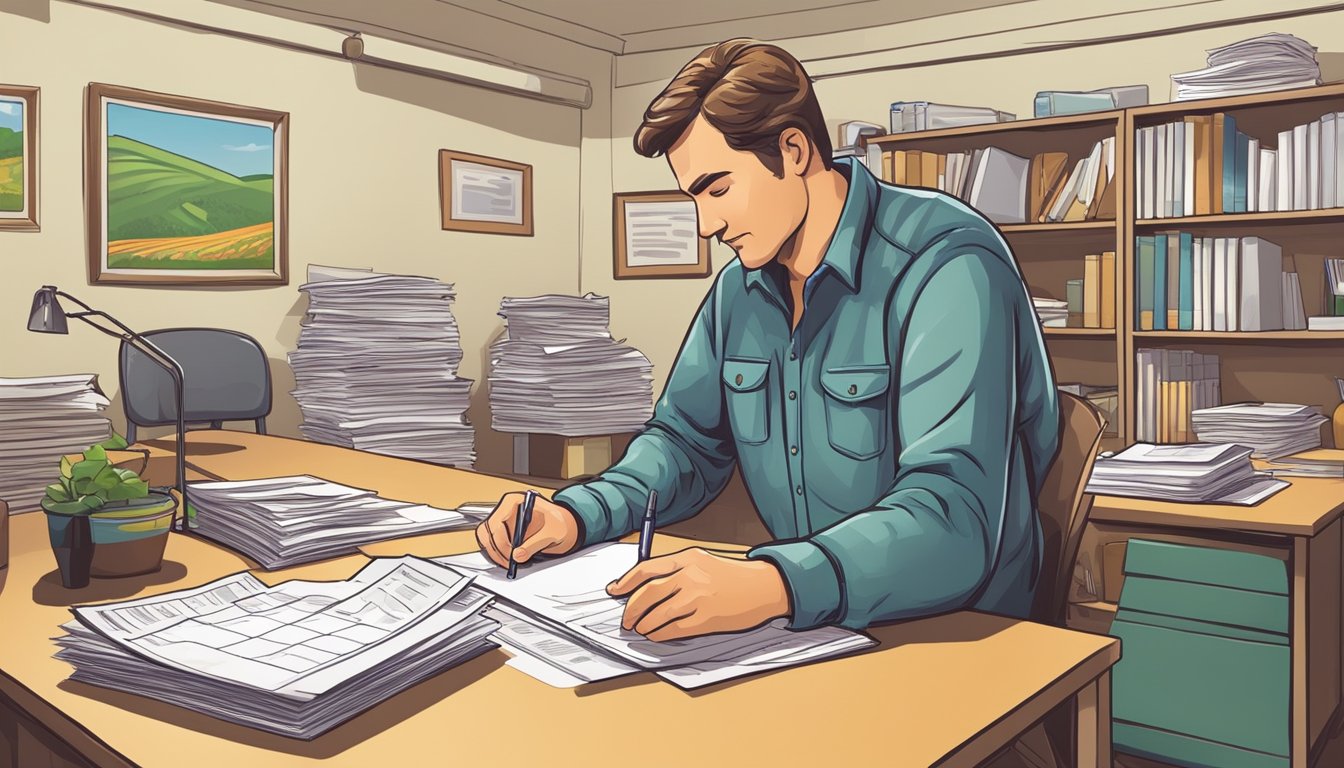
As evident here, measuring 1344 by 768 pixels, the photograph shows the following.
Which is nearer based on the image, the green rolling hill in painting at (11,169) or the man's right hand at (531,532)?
the man's right hand at (531,532)

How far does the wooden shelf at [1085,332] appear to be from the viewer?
313cm

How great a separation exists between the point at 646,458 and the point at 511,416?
2.67 metres

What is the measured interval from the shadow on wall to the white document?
8.53ft

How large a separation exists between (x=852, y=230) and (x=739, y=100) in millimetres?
258

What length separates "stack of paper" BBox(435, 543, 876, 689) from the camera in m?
0.87

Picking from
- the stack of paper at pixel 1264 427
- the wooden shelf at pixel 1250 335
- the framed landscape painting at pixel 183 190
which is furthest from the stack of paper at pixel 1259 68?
the framed landscape painting at pixel 183 190

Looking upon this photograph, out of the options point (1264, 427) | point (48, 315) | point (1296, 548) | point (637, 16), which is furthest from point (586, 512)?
point (637, 16)

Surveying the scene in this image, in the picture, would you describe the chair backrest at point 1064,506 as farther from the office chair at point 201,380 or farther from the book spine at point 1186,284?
the office chair at point 201,380

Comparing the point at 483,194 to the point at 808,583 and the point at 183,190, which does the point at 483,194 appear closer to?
the point at 183,190

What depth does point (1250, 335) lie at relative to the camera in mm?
2891

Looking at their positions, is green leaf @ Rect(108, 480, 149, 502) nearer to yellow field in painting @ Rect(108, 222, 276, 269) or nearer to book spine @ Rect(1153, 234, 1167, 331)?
yellow field in painting @ Rect(108, 222, 276, 269)

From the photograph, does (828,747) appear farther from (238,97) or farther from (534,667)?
(238,97)

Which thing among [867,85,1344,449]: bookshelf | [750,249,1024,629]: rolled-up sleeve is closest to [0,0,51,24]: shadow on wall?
[750,249,1024,629]: rolled-up sleeve

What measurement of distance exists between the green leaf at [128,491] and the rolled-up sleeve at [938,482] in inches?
31.2
